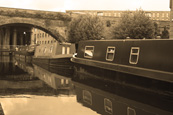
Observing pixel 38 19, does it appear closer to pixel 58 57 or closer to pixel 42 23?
pixel 42 23

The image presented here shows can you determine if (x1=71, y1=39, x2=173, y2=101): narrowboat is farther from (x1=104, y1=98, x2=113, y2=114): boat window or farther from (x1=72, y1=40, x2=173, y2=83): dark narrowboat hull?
(x1=104, y1=98, x2=113, y2=114): boat window

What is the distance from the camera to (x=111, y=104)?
17.0ft

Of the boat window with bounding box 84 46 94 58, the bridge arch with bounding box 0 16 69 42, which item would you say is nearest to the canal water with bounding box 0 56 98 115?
the boat window with bounding box 84 46 94 58

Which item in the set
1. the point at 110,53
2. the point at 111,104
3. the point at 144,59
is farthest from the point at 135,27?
the point at 111,104

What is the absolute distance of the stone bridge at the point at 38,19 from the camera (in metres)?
26.9

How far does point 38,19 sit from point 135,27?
12626mm

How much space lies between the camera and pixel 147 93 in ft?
20.3

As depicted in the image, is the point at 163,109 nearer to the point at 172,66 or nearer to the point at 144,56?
the point at 172,66

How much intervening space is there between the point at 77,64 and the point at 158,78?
5314 mm

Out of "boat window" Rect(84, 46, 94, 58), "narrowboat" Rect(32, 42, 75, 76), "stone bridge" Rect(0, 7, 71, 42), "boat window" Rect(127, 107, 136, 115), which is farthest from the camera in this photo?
"stone bridge" Rect(0, 7, 71, 42)

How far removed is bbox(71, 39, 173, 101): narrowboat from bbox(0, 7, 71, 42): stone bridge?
1960 cm

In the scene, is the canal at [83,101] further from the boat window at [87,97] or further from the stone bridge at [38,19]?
the stone bridge at [38,19]

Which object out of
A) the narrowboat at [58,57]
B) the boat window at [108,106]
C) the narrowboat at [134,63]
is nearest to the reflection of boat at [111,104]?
the boat window at [108,106]

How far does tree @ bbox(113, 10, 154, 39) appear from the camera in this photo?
21781 mm
